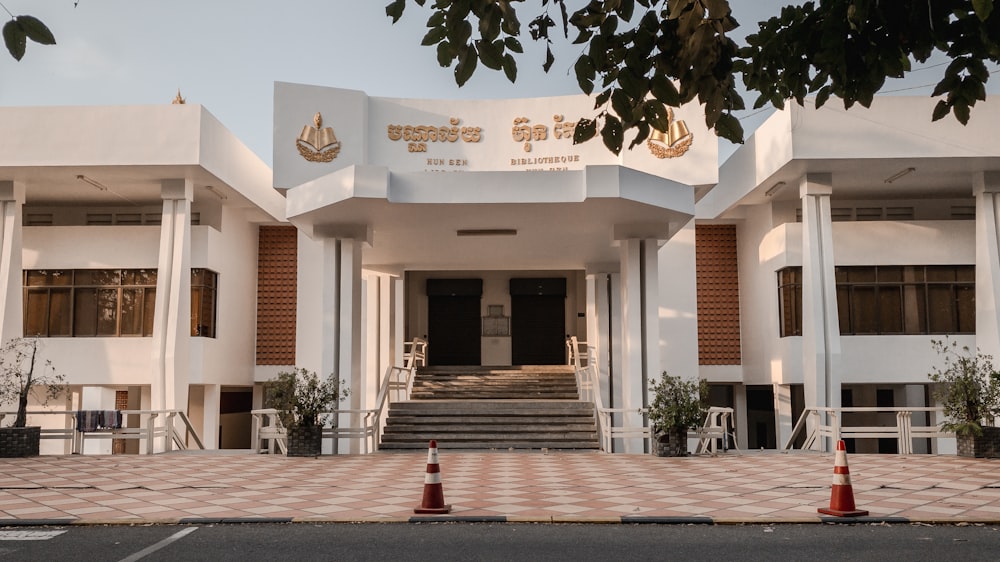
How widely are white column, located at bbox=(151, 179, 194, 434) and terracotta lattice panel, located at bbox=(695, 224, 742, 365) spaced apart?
13.2 metres

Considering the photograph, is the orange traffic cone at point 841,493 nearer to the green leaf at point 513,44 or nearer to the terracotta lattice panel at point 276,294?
the green leaf at point 513,44

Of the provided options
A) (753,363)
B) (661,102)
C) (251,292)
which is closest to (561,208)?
(661,102)

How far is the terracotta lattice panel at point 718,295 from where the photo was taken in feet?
78.4

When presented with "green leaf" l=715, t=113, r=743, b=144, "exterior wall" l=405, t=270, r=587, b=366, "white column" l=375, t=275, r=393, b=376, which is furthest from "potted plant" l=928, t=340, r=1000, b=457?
"exterior wall" l=405, t=270, r=587, b=366

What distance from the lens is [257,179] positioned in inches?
902

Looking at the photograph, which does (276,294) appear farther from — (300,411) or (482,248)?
(300,411)

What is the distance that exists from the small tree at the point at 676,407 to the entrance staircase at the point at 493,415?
2.78m

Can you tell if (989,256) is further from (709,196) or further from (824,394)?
(709,196)

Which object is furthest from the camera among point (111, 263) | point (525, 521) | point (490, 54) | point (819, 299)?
point (111, 263)

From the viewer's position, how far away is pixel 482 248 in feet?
59.4

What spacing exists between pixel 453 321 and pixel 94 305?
9.75 metres

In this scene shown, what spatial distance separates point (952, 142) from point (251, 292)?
58.0 feet

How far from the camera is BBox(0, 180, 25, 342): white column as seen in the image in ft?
62.7

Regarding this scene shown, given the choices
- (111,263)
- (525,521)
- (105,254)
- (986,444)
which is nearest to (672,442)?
(986,444)
